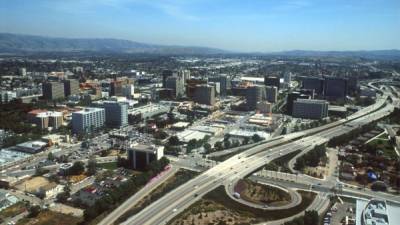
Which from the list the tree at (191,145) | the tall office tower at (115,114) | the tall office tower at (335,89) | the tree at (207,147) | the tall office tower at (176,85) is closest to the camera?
the tree at (207,147)

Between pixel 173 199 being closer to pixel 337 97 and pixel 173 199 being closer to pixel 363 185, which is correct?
pixel 363 185

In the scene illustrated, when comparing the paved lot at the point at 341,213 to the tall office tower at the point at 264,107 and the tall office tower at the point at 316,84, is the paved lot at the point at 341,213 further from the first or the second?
the tall office tower at the point at 316,84

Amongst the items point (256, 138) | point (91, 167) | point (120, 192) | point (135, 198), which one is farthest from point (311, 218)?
point (256, 138)

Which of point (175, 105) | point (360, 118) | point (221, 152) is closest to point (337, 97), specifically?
point (360, 118)

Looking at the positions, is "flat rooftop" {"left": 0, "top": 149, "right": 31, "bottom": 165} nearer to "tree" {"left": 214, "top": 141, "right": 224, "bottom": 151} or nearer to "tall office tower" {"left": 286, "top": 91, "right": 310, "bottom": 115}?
"tree" {"left": 214, "top": 141, "right": 224, "bottom": 151}

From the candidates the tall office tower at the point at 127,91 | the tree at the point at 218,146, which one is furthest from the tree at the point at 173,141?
the tall office tower at the point at 127,91

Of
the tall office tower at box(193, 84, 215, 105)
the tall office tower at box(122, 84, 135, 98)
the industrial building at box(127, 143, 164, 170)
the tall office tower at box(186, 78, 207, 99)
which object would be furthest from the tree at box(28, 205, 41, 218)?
the tall office tower at box(186, 78, 207, 99)
